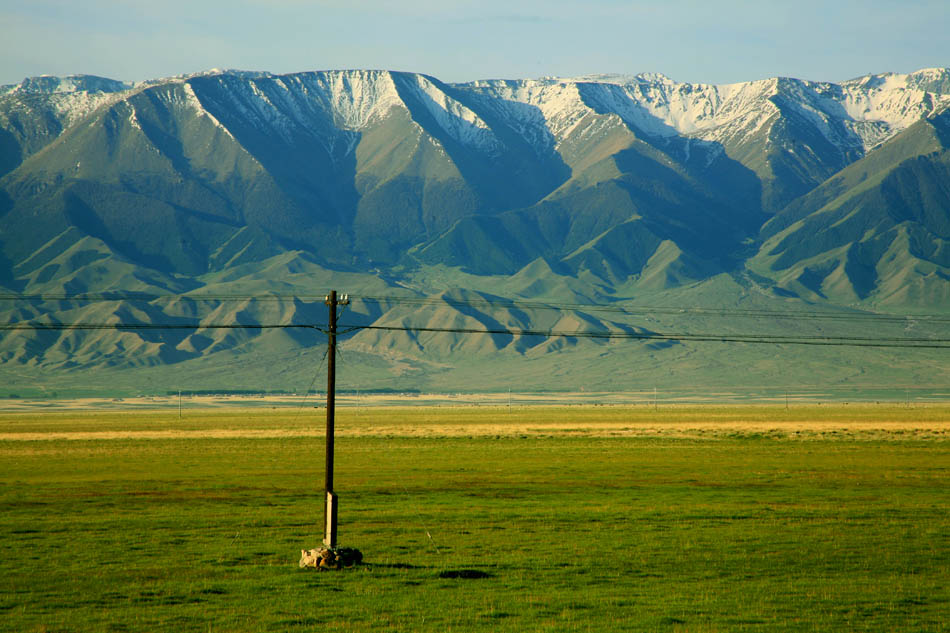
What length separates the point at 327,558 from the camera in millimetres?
28844

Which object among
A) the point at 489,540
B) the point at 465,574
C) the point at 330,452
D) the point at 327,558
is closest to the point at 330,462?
the point at 330,452

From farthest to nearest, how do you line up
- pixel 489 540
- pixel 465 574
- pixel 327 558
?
pixel 489 540, pixel 327 558, pixel 465 574

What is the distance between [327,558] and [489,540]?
6971mm

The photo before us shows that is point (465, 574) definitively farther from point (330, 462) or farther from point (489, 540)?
point (489, 540)

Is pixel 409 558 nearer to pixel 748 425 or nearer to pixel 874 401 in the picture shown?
pixel 748 425

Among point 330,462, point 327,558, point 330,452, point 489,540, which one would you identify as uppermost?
point 330,452

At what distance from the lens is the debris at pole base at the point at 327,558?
Answer: 28766 mm

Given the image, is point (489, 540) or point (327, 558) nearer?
point (327, 558)

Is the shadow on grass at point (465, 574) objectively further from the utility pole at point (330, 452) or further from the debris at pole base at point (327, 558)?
the utility pole at point (330, 452)

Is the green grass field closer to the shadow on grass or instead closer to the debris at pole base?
the shadow on grass

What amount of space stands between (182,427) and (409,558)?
89443 millimetres

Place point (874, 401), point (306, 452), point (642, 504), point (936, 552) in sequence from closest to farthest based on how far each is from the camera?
point (936, 552) → point (642, 504) → point (306, 452) → point (874, 401)

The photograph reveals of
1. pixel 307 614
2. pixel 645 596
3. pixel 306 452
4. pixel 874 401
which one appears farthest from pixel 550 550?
pixel 874 401

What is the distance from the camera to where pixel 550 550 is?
31922 millimetres
